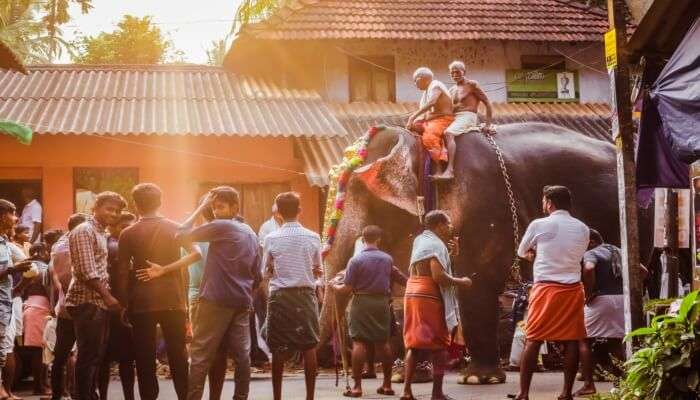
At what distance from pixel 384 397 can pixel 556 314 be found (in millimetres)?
2008

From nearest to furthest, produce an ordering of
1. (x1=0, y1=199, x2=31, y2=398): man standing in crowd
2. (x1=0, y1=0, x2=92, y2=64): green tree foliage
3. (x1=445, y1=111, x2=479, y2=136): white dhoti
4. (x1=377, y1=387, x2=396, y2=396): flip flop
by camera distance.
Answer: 1. (x1=0, y1=199, x2=31, y2=398): man standing in crowd
2. (x1=377, y1=387, x2=396, y2=396): flip flop
3. (x1=445, y1=111, x2=479, y2=136): white dhoti
4. (x1=0, y1=0, x2=92, y2=64): green tree foliage

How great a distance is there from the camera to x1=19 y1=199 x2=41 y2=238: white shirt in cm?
1603

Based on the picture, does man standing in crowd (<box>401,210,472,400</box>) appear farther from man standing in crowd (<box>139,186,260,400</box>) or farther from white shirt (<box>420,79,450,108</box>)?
white shirt (<box>420,79,450,108</box>)

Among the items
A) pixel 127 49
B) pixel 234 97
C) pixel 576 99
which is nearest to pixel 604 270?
pixel 234 97

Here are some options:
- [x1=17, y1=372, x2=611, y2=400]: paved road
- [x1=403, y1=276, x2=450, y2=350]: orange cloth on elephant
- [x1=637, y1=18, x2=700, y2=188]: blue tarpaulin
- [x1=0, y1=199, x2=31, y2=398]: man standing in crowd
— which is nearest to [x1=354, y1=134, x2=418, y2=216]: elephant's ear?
[x1=403, y1=276, x2=450, y2=350]: orange cloth on elephant

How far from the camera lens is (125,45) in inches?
1189

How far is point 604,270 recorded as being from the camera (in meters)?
10.3

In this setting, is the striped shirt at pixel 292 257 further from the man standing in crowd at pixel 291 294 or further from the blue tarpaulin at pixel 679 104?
the blue tarpaulin at pixel 679 104

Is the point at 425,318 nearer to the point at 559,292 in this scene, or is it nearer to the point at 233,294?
the point at 559,292

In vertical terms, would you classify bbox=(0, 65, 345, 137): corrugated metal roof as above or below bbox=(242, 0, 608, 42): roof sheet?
below

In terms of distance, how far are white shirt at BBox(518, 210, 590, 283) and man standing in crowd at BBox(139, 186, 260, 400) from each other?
2402 mm

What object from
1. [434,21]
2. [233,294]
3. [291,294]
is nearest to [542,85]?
[434,21]

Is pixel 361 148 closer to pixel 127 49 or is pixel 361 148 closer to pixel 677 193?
pixel 677 193

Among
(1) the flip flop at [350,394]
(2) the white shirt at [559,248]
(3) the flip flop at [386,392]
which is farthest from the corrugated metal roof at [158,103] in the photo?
(2) the white shirt at [559,248]
